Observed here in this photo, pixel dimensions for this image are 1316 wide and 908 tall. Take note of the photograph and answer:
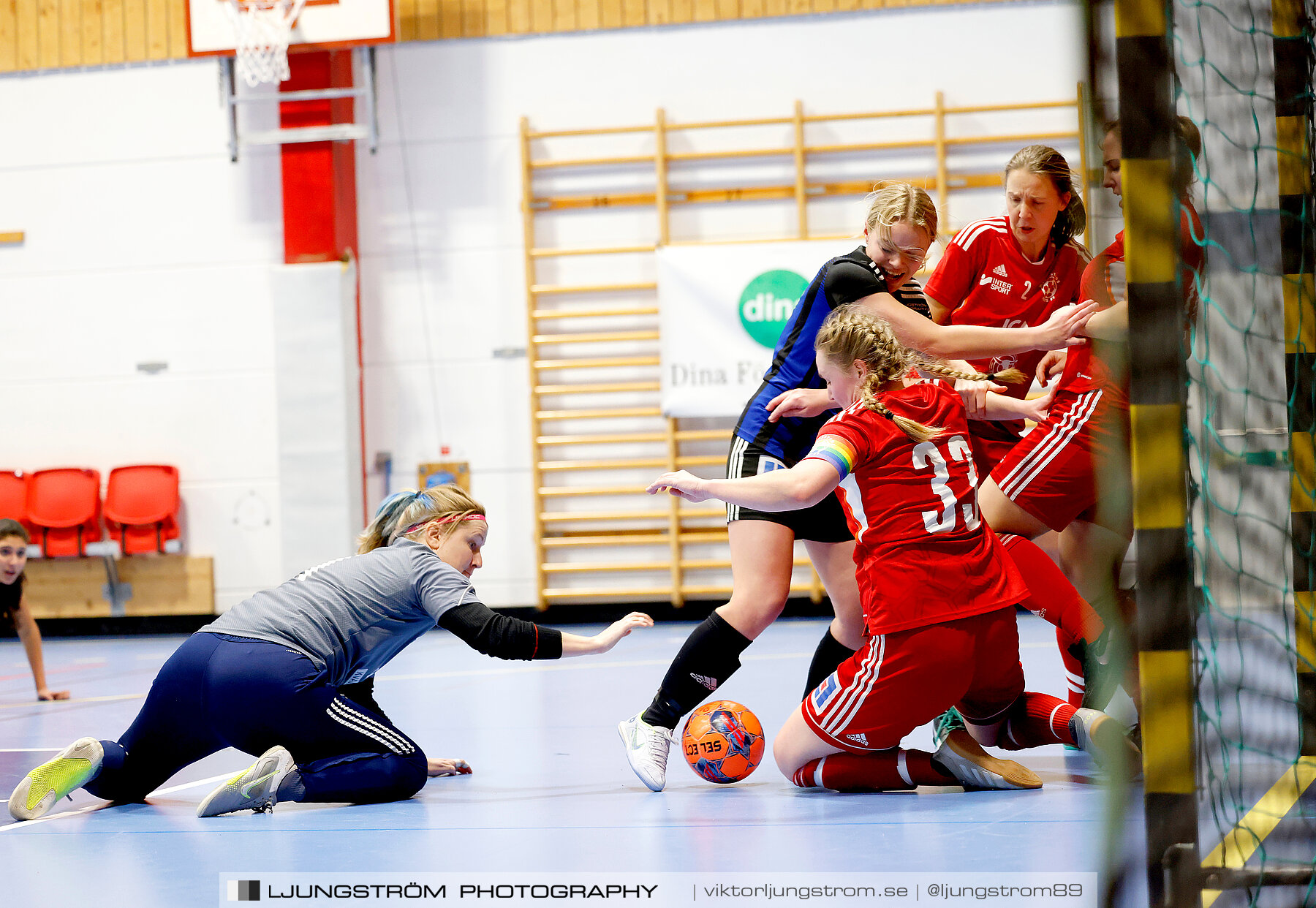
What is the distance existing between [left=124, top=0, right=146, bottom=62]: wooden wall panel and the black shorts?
7403 mm

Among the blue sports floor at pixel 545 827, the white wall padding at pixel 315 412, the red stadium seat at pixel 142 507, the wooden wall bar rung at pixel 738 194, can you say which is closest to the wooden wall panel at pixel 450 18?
the wooden wall bar rung at pixel 738 194

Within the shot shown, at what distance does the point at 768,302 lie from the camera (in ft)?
26.0

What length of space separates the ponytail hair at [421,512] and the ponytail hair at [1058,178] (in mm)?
1656

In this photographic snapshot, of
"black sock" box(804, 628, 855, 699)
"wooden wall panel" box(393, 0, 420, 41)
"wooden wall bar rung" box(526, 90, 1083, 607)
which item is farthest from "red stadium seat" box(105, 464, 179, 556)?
"black sock" box(804, 628, 855, 699)

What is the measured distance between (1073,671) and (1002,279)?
109 cm

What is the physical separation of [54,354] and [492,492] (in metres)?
3.40

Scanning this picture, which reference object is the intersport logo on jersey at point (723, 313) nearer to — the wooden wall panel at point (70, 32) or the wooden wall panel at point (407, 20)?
the wooden wall panel at point (407, 20)

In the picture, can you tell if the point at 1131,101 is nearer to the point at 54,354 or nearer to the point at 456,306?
the point at 456,306

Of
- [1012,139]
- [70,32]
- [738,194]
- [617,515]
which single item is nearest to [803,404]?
[617,515]

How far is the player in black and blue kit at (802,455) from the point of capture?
3.01m

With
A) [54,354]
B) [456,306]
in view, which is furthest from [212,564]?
[456,306]

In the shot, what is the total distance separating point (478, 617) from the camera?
9.50 feet

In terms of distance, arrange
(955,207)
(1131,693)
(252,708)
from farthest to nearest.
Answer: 1. (955,207)
2. (252,708)
3. (1131,693)

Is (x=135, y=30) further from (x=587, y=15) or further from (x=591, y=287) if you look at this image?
(x=591, y=287)
